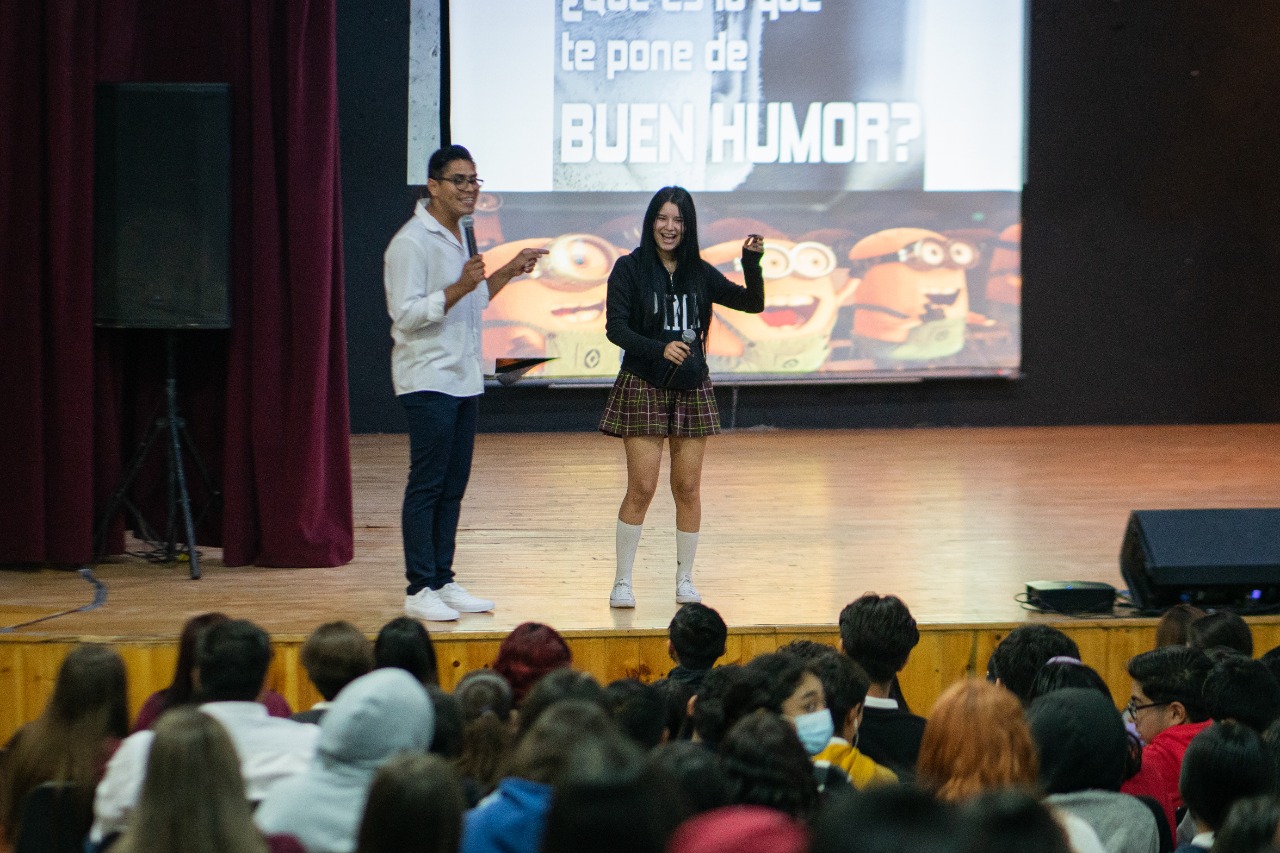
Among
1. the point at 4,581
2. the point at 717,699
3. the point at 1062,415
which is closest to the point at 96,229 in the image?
the point at 4,581

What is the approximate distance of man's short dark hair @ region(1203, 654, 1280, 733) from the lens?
2.69 metres

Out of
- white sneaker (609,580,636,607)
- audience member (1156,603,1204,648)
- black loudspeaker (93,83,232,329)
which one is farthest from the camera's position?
black loudspeaker (93,83,232,329)

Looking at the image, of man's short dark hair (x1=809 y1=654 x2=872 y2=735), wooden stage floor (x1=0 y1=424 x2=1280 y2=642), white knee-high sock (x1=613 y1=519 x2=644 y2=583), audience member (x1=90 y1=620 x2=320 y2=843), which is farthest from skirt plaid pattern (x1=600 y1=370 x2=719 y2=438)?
audience member (x1=90 y1=620 x2=320 y2=843)

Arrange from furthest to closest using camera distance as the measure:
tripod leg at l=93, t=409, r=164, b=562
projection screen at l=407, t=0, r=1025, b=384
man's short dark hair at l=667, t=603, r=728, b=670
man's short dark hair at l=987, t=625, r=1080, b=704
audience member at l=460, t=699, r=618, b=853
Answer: projection screen at l=407, t=0, r=1025, b=384 < tripod leg at l=93, t=409, r=164, b=562 < man's short dark hair at l=667, t=603, r=728, b=670 < man's short dark hair at l=987, t=625, r=1080, b=704 < audience member at l=460, t=699, r=618, b=853

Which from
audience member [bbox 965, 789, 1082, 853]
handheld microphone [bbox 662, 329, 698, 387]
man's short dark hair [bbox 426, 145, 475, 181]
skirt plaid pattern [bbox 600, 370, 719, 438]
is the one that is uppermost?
man's short dark hair [bbox 426, 145, 475, 181]

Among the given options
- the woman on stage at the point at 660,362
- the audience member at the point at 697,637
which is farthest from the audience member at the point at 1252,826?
the woman on stage at the point at 660,362

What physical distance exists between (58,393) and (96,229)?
0.52m

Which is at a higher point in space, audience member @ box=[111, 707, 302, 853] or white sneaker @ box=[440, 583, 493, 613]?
audience member @ box=[111, 707, 302, 853]

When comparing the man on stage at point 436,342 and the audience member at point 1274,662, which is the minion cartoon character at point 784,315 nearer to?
the man on stage at point 436,342

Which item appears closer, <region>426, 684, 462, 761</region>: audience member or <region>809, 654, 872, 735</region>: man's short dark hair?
<region>426, 684, 462, 761</region>: audience member

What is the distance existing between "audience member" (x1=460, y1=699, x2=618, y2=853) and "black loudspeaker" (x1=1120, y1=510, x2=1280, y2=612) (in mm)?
2714

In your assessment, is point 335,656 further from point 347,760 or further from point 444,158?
point 444,158

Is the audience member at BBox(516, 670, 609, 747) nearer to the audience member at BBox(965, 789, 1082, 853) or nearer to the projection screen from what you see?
the audience member at BBox(965, 789, 1082, 853)

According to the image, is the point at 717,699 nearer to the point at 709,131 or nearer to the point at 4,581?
the point at 4,581
